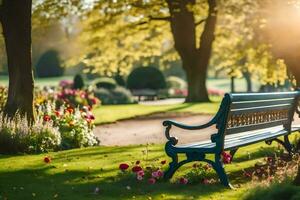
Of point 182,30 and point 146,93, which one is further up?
point 182,30

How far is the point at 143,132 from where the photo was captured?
17.3m

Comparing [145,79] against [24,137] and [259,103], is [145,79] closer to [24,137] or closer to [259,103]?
[24,137]

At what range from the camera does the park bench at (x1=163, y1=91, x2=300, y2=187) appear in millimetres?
7945

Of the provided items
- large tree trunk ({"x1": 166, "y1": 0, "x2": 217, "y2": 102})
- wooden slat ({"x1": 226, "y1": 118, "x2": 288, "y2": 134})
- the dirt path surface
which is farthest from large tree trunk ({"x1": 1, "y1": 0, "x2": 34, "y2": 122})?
large tree trunk ({"x1": 166, "y1": 0, "x2": 217, "y2": 102})

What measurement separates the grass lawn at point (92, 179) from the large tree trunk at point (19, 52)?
195 centimetres

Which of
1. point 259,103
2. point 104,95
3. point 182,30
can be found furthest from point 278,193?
point 104,95

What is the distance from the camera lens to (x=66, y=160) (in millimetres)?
10531

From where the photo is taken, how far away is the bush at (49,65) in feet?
223

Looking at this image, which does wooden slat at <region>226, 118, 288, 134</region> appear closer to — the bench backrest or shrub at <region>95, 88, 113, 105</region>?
the bench backrest

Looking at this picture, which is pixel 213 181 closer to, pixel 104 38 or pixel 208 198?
pixel 208 198

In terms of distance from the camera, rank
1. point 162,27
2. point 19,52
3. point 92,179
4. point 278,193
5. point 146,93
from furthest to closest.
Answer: point 146,93 < point 162,27 < point 19,52 < point 92,179 < point 278,193

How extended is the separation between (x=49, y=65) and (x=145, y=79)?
28939 mm

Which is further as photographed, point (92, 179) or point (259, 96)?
point (259, 96)

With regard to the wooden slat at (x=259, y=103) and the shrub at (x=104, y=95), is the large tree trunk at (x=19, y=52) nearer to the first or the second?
the wooden slat at (x=259, y=103)
